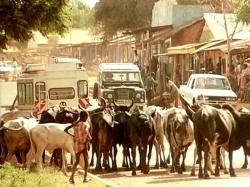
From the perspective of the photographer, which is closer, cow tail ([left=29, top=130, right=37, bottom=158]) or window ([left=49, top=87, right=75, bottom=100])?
cow tail ([left=29, top=130, right=37, bottom=158])

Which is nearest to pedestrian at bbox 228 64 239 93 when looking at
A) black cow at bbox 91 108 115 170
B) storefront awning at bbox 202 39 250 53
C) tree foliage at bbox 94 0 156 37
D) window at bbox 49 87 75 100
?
storefront awning at bbox 202 39 250 53

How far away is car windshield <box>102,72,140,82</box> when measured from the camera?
1184 inches

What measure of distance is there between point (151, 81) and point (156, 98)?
1678 mm

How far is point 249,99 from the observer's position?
30.1 m

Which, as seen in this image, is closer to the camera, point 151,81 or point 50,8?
point 50,8

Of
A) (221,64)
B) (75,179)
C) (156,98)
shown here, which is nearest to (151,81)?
(156,98)

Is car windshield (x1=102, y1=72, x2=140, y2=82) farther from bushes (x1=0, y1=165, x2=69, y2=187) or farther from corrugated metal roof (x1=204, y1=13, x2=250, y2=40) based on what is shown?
bushes (x1=0, y1=165, x2=69, y2=187)

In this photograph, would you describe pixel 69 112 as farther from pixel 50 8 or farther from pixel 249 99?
pixel 249 99

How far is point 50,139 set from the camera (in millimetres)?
15391

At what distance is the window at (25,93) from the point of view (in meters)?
27.0

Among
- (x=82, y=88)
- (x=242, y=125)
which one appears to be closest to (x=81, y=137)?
(x=242, y=125)

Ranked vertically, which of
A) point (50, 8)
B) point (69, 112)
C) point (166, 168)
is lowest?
point (166, 168)

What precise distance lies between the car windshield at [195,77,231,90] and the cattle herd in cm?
1047

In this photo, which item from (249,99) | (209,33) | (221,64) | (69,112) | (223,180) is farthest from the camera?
(209,33)
